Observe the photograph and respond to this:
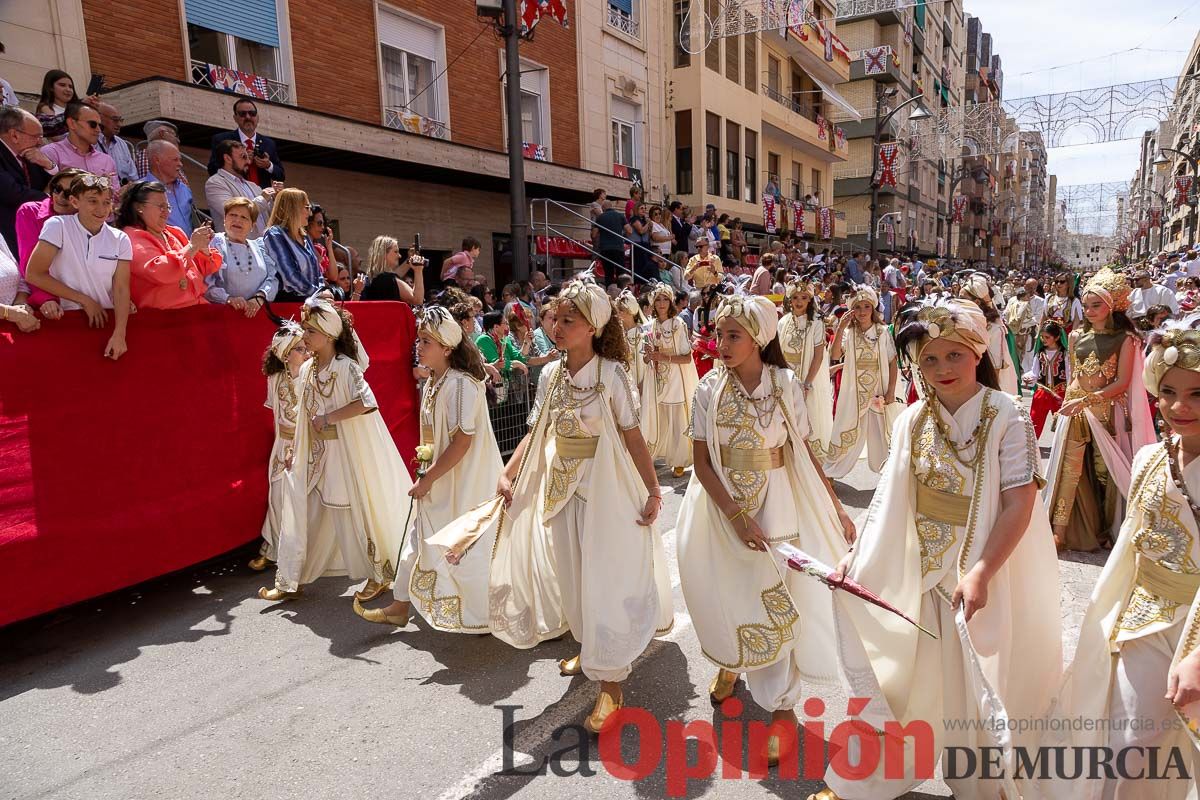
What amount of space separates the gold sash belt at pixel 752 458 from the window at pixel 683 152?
2001 cm

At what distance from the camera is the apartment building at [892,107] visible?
41.3m

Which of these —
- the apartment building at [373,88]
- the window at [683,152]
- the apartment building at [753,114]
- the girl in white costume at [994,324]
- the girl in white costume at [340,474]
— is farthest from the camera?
the window at [683,152]

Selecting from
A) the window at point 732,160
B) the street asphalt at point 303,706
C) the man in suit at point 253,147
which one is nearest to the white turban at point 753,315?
the street asphalt at point 303,706

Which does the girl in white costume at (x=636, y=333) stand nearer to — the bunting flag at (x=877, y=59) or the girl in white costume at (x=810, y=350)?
the girl in white costume at (x=810, y=350)

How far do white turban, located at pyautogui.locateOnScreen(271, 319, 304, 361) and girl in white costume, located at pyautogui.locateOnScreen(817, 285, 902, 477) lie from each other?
189 inches

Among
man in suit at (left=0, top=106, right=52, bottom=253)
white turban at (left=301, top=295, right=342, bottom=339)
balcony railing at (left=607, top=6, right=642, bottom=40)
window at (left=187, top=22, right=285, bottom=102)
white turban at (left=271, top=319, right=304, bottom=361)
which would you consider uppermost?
balcony railing at (left=607, top=6, right=642, bottom=40)

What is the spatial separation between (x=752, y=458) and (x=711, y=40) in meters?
20.9

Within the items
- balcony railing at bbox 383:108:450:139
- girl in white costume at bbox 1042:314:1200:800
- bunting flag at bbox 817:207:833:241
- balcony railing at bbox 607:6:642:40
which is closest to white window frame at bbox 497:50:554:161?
Answer: balcony railing at bbox 383:108:450:139

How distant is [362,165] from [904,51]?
44.2 metres

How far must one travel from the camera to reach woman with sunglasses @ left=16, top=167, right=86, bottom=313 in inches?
179

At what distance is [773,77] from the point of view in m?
28.0

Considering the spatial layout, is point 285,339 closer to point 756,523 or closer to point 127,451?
point 127,451

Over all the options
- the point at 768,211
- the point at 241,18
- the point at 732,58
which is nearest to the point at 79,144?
the point at 241,18

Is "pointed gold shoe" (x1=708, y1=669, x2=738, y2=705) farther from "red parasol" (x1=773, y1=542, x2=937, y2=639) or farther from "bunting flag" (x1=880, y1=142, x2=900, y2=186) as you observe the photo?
"bunting flag" (x1=880, y1=142, x2=900, y2=186)
